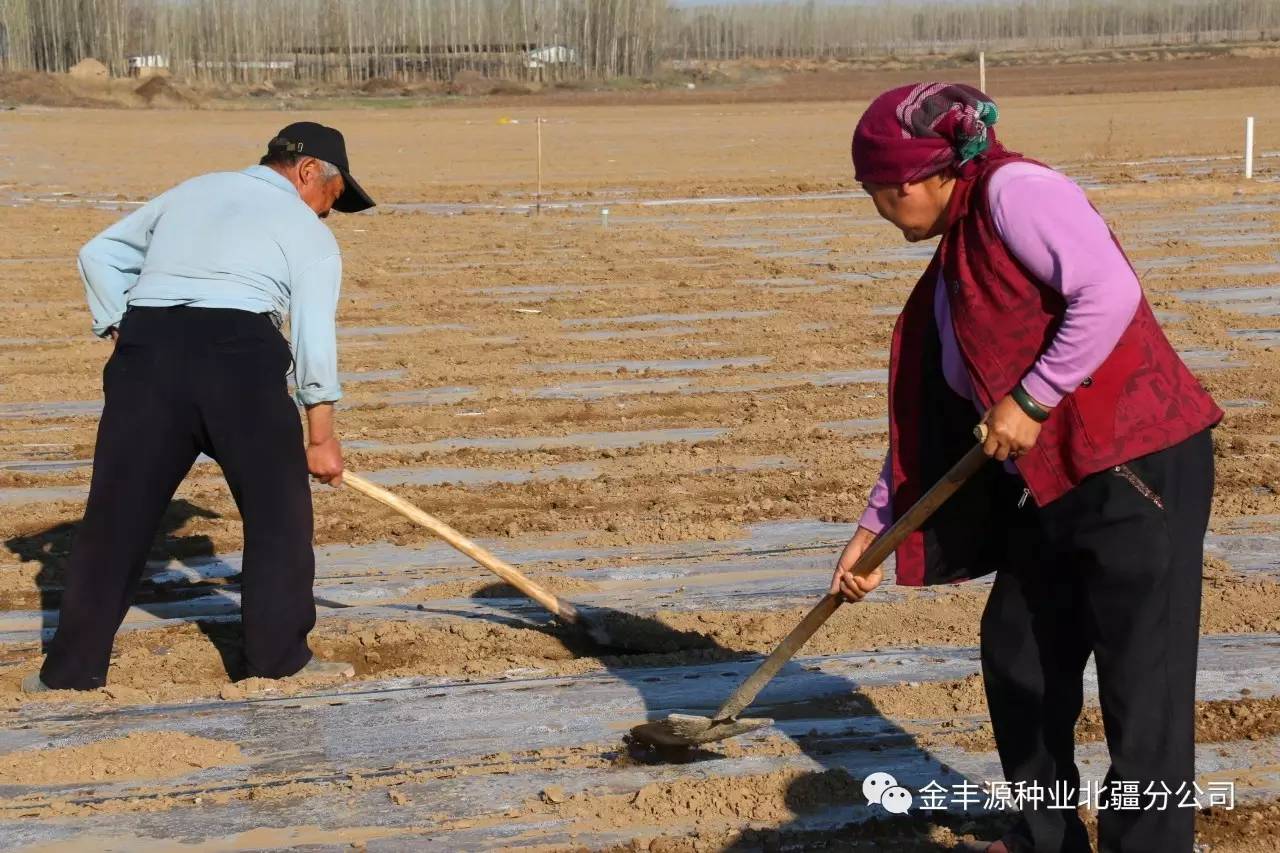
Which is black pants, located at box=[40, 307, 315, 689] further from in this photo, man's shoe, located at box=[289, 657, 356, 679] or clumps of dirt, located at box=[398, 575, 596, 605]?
clumps of dirt, located at box=[398, 575, 596, 605]

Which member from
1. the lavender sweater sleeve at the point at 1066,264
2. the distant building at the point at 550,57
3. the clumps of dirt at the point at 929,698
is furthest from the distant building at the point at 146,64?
the lavender sweater sleeve at the point at 1066,264

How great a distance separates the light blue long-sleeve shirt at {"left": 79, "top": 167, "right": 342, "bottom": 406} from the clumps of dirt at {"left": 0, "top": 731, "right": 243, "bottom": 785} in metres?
1.02

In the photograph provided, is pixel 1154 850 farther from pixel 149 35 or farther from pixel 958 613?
pixel 149 35

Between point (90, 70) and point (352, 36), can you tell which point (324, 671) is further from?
point (352, 36)

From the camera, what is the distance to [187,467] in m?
4.65

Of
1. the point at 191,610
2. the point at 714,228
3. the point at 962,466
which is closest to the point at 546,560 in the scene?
the point at 191,610

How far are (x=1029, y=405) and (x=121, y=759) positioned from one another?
2.57 m

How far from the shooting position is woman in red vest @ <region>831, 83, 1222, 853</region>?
291 centimetres

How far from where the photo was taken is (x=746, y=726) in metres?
4.07

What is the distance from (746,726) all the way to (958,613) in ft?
4.64

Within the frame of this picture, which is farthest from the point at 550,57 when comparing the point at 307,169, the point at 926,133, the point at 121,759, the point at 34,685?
the point at 926,133

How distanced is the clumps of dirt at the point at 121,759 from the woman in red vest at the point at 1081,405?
88.9 inches

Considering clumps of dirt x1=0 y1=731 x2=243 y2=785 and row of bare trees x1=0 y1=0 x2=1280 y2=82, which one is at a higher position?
row of bare trees x1=0 y1=0 x2=1280 y2=82

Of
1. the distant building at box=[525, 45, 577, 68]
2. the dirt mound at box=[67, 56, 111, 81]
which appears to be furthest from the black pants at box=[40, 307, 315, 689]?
the distant building at box=[525, 45, 577, 68]
